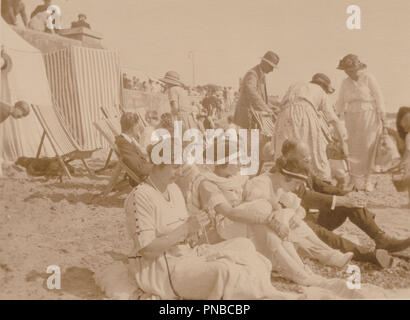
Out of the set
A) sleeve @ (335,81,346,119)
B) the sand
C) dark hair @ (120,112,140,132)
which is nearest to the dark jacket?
sleeve @ (335,81,346,119)

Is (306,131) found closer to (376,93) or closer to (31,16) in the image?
(376,93)

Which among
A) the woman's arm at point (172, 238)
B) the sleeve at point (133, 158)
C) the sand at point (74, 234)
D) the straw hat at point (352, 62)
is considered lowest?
the sand at point (74, 234)

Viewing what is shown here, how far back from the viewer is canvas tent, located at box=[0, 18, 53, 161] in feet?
15.2

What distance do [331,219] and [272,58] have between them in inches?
58.4

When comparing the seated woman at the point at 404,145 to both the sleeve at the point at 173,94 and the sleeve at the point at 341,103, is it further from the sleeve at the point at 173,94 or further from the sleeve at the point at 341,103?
the sleeve at the point at 173,94

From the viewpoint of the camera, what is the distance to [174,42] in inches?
179

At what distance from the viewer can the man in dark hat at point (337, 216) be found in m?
3.78

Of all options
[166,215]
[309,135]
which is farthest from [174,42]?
[166,215]

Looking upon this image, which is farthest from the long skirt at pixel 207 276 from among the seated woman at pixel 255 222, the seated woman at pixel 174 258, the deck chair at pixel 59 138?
the deck chair at pixel 59 138

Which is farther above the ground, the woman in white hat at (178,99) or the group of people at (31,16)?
the group of people at (31,16)

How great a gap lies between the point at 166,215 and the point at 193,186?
55 centimetres

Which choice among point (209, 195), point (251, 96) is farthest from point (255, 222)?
point (251, 96)

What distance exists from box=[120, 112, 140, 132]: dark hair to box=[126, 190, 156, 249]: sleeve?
156cm

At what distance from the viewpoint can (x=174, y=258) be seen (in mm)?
3213
